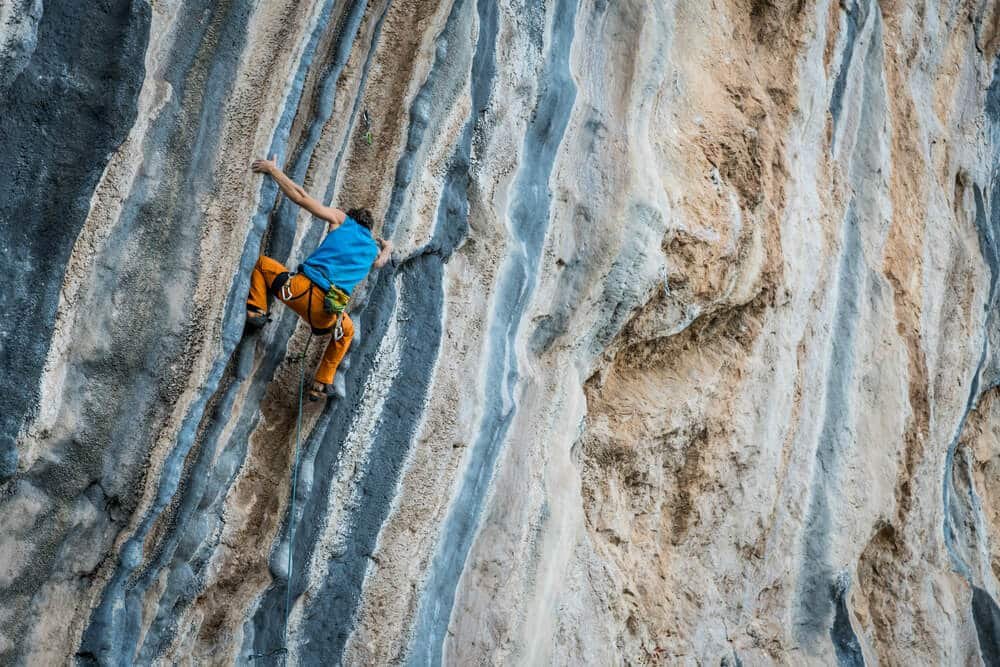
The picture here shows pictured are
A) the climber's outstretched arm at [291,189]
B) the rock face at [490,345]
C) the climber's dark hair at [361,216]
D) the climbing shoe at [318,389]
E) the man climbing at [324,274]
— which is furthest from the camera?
the climbing shoe at [318,389]

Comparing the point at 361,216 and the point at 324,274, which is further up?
the point at 361,216

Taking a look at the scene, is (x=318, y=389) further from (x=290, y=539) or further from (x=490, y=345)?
(x=490, y=345)

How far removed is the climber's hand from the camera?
4379 millimetres

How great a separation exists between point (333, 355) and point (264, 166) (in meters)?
0.93

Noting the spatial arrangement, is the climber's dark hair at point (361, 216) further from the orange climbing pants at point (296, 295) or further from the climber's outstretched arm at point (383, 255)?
the orange climbing pants at point (296, 295)

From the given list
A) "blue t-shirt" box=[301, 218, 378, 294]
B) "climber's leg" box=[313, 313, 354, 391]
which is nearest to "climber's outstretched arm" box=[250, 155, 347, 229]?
"blue t-shirt" box=[301, 218, 378, 294]

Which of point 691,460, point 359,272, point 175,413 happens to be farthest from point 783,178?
point 175,413

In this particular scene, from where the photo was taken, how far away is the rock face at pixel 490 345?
13.4ft

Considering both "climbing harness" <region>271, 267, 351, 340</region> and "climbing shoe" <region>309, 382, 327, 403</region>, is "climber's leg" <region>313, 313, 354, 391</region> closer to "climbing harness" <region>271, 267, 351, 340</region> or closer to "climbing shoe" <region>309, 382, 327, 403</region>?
"climbing shoe" <region>309, 382, 327, 403</region>

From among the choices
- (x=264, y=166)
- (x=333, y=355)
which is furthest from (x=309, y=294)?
(x=264, y=166)

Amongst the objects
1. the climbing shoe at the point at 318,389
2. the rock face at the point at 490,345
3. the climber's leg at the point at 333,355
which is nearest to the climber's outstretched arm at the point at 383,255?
the rock face at the point at 490,345

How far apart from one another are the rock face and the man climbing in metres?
0.13

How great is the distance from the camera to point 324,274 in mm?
4461

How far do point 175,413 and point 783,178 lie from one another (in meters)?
4.06
